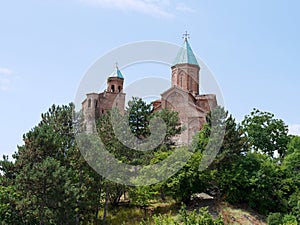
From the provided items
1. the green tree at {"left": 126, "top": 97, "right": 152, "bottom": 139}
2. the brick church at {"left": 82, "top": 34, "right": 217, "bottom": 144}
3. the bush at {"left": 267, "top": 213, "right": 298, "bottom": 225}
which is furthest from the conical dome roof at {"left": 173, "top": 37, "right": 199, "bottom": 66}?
the bush at {"left": 267, "top": 213, "right": 298, "bottom": 225}

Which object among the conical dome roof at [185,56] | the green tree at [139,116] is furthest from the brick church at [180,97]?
the green tree at [139,116]

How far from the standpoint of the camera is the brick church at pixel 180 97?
42906mm

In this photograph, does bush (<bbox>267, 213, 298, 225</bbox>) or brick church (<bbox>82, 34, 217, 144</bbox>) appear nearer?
bush (<bbox>267, 213, 298, 225</bbox>)

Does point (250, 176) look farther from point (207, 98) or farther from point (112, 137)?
point (207, 98)

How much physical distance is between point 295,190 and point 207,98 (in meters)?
16.4

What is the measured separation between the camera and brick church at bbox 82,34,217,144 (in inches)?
1689

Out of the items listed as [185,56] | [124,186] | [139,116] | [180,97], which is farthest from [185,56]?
[124,186]

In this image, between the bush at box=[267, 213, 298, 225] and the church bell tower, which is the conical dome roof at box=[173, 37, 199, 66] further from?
the bush at box=[267, 213, 298, 225]

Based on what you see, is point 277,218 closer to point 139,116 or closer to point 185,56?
point 139,116

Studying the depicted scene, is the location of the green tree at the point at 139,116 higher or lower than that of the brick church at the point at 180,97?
lower

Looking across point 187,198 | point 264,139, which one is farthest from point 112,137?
point 264,139

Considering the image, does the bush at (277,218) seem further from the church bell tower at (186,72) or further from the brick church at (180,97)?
the church bell tower at (186,72)

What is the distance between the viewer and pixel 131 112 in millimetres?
35594

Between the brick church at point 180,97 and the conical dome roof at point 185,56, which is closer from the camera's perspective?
the brick church at point 180,97
